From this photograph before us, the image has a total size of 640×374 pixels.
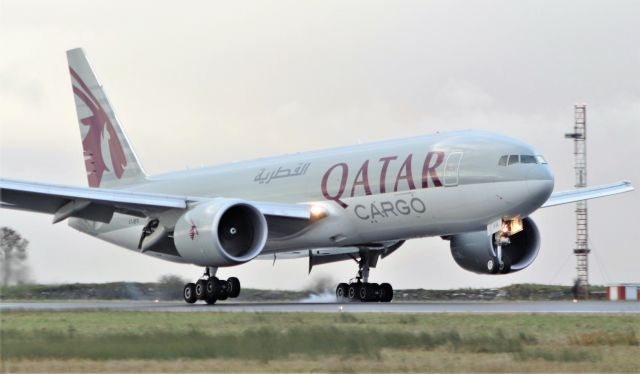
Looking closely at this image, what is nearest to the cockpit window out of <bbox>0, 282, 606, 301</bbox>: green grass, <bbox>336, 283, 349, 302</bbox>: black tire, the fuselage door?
the fuselage door

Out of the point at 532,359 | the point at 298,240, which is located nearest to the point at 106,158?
the point at 298,240

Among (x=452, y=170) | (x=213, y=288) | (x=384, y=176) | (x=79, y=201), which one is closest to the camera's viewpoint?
(x=452, y=170)

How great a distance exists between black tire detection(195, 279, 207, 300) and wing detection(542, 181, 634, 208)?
1207 cm

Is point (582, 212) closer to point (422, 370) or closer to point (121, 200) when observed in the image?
point (121, 200)

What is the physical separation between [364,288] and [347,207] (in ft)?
11.9

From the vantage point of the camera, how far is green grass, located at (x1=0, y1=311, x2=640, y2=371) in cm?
1606

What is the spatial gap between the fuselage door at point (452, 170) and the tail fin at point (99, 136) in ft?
50.9

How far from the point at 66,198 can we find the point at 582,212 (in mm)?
25959

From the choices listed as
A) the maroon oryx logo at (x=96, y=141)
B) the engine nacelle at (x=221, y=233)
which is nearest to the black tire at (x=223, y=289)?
the engine nacelle at (x=221, y=233)

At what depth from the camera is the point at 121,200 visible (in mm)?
34062

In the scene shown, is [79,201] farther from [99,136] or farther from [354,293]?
[99,136]

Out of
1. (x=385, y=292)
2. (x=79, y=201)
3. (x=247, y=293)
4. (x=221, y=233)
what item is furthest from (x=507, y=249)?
(x=247, y=293)

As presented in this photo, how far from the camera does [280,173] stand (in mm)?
39500

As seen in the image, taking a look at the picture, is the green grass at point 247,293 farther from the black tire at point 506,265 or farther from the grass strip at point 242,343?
the grass strip at point 242,343
